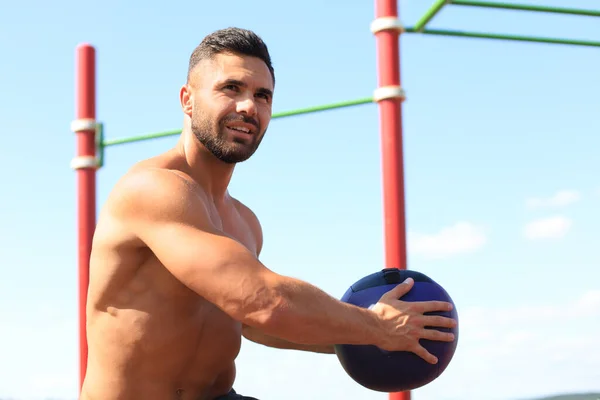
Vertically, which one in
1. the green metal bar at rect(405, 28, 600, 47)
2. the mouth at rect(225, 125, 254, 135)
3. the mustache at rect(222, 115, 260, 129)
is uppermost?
the green metal bar at rect(405, 28, 600, 47)

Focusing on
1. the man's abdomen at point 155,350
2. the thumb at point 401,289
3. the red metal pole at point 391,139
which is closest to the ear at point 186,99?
the man's abdomen at point 155,350

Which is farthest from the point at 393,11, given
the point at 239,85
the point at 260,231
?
the point at 239,85

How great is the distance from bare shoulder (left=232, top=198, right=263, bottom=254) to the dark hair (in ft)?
2.17

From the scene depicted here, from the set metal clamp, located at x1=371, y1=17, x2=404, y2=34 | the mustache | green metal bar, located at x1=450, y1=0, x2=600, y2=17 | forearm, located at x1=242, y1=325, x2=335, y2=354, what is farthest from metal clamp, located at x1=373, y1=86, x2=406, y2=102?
the mustache

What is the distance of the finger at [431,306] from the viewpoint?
2.77m

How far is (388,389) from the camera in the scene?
2941 millimetres

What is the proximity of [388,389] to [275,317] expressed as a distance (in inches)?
29.6

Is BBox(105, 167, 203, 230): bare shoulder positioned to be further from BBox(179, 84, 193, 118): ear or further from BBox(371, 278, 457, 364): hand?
BBox(371, 278, 457, 364): hand

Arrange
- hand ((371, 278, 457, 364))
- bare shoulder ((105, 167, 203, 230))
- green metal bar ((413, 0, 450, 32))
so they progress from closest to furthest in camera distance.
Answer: bare shoulder ((105, 167, 203, 230)) < hand ((371, 278, 457, 364)) < green metal bar ((413, 0, 450, 32))

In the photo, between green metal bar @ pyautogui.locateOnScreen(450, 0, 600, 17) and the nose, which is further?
green metal bar @ pyautogui.locateOnScreen(450, 0, 600, 17)

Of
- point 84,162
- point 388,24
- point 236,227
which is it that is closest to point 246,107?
point 236,227

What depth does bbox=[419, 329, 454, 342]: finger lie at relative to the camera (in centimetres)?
275

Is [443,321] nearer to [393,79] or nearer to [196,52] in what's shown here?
[196,52]

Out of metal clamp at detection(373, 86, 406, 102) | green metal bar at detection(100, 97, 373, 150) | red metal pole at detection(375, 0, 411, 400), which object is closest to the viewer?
red metal pole at detection(375, 0, 411, 400)
